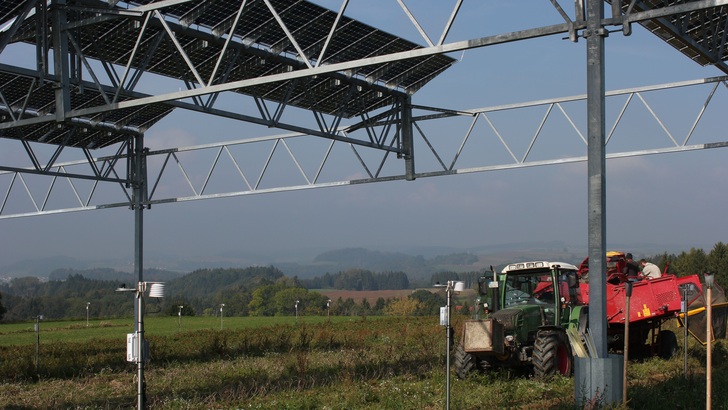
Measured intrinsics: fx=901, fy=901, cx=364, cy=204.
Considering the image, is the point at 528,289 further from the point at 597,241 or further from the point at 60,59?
the point at 60,59

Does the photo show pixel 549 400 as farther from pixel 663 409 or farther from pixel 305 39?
pixel 305 39

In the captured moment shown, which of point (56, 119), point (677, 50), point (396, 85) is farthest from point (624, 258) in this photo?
point (56, 119)

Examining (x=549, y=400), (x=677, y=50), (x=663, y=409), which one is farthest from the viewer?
(x=677, y=50)

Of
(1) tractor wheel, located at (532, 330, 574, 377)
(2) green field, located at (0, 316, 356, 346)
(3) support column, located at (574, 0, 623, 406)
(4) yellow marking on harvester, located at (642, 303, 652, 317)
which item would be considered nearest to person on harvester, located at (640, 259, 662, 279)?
(4) yellow marking on harvester, located at (642, 303, 652, 317)

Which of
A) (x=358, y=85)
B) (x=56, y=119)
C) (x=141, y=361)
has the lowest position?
(x=141, y=361)

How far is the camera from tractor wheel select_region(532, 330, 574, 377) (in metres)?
17.5

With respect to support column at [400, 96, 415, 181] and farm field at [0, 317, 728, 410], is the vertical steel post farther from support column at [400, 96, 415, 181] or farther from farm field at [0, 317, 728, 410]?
support column at [400, 96, 415, 181]

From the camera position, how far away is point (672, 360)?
2134 centimetres

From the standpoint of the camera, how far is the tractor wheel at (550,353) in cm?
1747

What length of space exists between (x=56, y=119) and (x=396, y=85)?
9972 mm

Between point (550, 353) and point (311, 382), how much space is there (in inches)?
192

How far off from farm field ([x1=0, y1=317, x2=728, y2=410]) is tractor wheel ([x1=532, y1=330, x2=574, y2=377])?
0.95 feet

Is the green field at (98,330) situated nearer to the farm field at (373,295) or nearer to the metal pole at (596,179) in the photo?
the metal pole at (596,179)

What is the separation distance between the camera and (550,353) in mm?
17469
